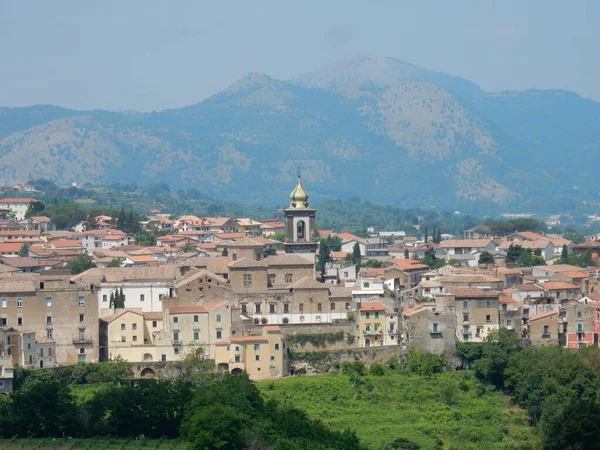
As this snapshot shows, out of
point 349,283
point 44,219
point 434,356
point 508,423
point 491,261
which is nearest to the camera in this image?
point 508,423

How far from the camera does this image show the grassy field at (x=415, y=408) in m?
50.0

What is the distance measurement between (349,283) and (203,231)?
140ft

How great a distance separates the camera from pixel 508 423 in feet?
171

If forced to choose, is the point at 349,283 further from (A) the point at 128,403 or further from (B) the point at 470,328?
(A) the point at 128,403

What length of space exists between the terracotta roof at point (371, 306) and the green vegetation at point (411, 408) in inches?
104

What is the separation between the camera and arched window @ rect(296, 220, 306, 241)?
69250 millimetres

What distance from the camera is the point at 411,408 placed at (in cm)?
5244

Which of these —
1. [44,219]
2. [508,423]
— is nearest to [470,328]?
[508,423]

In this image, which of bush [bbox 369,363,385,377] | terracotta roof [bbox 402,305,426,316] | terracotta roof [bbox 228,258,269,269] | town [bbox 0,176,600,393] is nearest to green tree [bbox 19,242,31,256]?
town [bbox 0,176,600,393]

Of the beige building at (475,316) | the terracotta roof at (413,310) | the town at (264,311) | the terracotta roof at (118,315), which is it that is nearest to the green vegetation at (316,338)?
the town at (264,311)

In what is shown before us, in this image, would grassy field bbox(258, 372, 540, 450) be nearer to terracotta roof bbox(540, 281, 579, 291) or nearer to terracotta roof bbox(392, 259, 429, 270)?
terracotta roof bbox(540, 281, 579, 291)

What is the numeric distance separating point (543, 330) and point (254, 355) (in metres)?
11.5

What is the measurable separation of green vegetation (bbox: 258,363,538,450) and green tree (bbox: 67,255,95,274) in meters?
20.8

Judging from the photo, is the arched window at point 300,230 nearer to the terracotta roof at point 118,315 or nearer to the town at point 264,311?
the town at point 264,311
